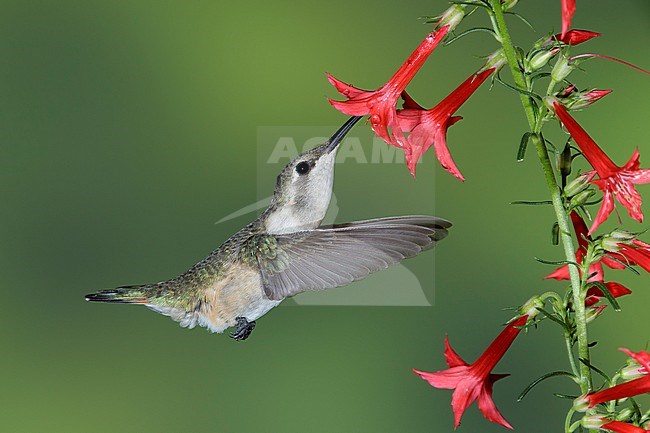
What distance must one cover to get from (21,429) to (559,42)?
192 centimetres

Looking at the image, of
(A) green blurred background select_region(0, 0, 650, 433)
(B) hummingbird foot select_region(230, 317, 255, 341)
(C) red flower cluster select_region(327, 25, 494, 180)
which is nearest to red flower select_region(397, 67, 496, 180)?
(C) red flower cluster select_region(327, 25, 494, 180)

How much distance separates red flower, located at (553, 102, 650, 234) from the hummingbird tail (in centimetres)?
76

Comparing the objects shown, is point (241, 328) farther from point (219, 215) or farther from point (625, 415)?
point (219, 215)

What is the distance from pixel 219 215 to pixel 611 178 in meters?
1.49

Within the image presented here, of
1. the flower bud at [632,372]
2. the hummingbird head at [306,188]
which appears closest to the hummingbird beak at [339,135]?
the hummingbird head at [306,188]

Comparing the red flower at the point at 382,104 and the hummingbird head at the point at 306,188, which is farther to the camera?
the hummingbird head at the point at 306,188

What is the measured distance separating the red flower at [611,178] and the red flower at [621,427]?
212mm

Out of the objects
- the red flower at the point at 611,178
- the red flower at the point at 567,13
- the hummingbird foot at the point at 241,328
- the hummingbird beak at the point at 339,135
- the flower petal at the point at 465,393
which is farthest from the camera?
the hummingbird foot at the point at 241,328

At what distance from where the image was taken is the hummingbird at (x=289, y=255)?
3.74ft

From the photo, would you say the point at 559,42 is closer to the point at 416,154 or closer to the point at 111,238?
the point at 416,154

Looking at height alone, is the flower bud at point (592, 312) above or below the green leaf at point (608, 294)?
below

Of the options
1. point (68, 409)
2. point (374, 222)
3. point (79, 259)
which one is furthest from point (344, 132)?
point (68, 409)

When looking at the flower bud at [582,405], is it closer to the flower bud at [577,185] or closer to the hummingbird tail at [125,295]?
the flower bud at [577,185]

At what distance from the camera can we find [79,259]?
2.34 m
